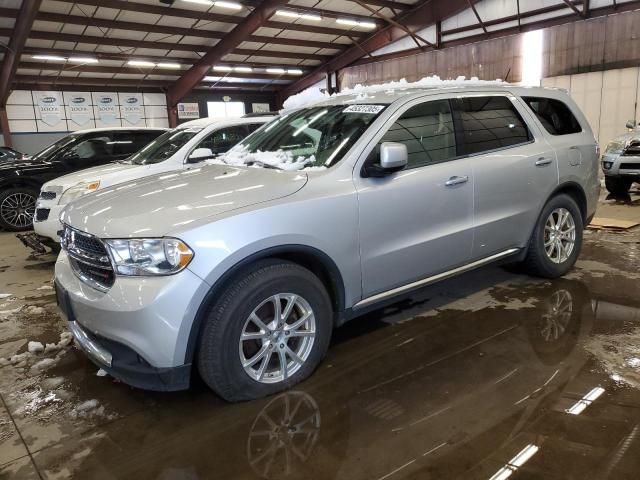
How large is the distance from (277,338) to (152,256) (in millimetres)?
812

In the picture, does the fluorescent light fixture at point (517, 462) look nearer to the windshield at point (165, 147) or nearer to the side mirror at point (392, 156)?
the side mirror at point (392, 156)

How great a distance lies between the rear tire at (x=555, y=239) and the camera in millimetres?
4117

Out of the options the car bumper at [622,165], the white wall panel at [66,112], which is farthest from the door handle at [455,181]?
the white wall panel at [66,112]

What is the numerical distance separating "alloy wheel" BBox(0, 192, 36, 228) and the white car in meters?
2.46

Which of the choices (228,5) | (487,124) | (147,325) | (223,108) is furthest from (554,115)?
(223,108)

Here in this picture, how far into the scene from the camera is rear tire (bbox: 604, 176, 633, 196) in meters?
8.68

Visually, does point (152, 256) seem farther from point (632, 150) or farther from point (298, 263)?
point (632, 150)

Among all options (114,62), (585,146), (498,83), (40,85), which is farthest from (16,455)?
(40,85)

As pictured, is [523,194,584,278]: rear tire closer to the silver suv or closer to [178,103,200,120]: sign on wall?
the silver suv

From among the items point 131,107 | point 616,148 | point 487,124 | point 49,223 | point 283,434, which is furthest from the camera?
point 131,107

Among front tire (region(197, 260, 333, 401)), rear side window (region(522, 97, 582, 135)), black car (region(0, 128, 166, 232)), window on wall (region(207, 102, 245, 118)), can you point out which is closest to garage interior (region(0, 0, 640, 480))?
front tire (region(197, 260, 333, 401))

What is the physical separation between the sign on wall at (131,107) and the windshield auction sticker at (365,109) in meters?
21.4

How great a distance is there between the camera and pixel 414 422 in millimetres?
2451

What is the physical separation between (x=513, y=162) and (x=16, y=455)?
144 inches
